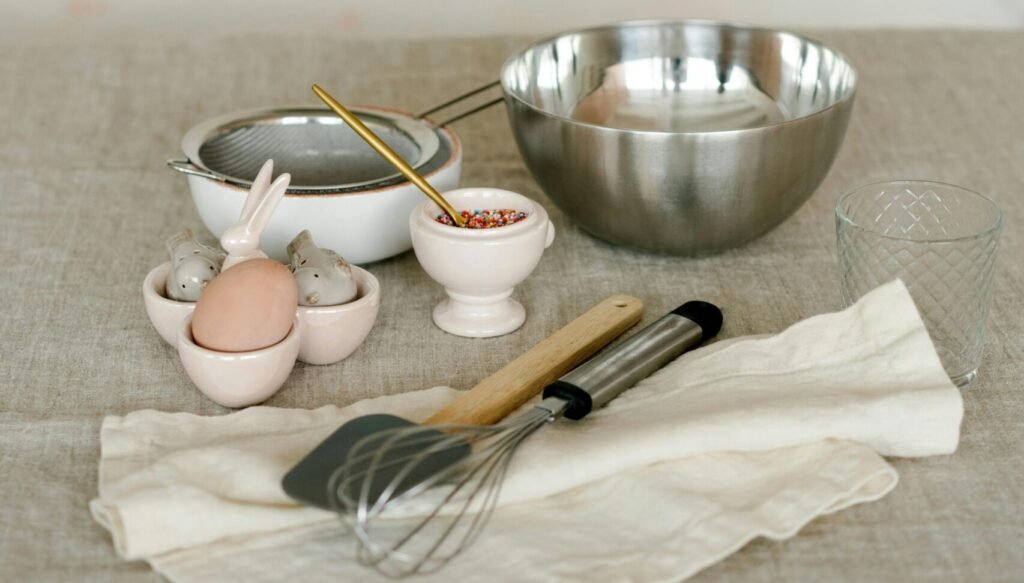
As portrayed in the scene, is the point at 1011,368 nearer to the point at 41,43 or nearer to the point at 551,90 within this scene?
the point at 551,90

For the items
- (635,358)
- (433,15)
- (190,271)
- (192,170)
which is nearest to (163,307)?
(190,271)

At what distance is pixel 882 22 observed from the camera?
58.5 inches

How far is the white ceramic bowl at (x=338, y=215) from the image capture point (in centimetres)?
77

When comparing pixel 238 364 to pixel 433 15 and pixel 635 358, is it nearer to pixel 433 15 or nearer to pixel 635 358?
pixel 635 358

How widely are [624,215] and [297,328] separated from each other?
26cm

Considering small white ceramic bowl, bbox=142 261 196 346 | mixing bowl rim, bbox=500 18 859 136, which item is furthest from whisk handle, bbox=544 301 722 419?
small white ceramic bowl, bbox=142 261 196 346

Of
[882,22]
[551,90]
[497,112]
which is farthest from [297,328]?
[882,22]

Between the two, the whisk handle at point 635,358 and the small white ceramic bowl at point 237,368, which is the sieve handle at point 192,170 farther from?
the whisk handle at point 635,358

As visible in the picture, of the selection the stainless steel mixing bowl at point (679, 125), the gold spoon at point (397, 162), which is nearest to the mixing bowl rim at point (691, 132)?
the stainless steel mixing bowl at point (679, 125)

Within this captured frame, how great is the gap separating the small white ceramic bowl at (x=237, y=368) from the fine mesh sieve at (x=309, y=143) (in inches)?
8.7

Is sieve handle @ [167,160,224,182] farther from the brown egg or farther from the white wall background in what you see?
the white wall background

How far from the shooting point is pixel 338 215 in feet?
2.55

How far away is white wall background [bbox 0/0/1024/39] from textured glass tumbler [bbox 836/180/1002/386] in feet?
2.47

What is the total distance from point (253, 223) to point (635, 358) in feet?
0.77
